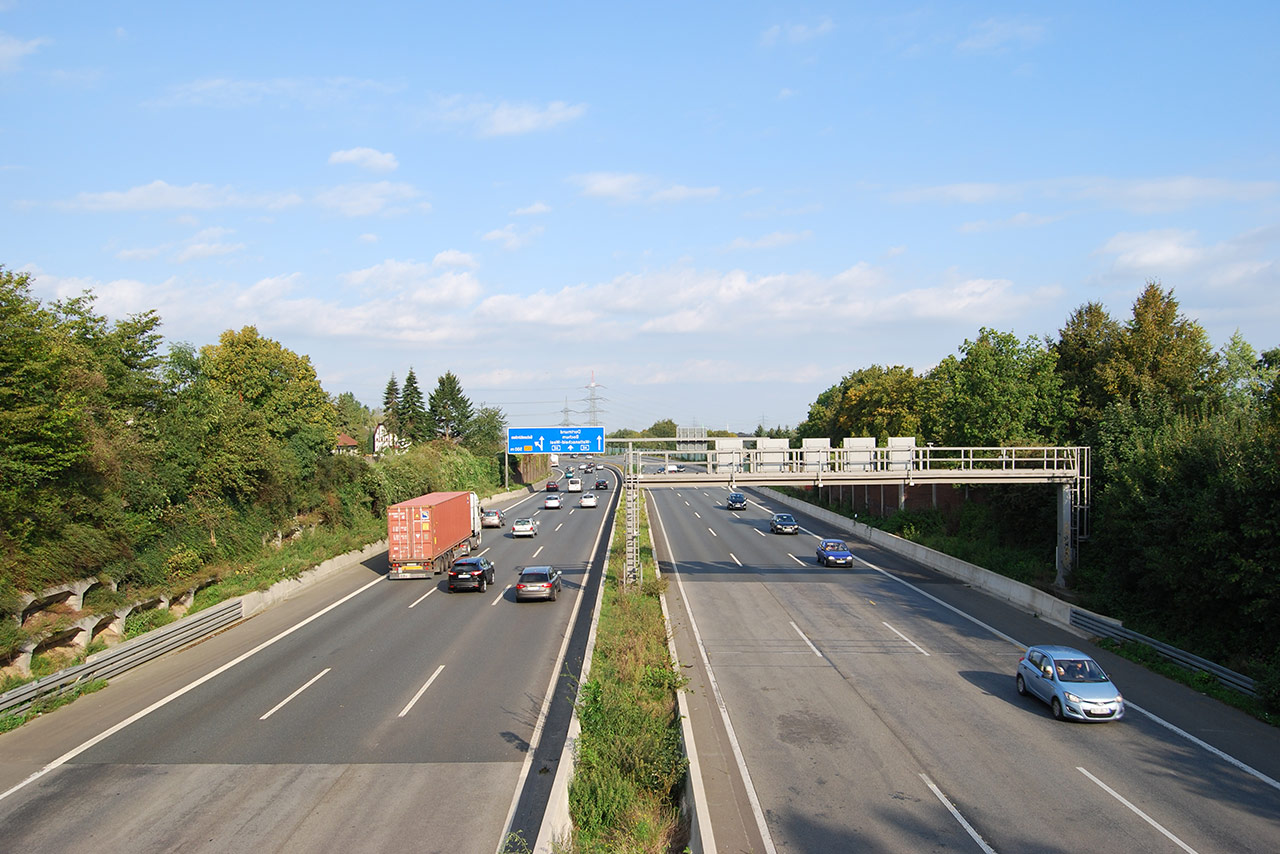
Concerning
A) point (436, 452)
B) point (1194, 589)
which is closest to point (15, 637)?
point (1194, 589)

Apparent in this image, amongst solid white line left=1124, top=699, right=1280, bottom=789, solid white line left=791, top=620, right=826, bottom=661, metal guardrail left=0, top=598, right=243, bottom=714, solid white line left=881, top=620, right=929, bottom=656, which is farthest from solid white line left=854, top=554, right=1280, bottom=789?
metal guardrail left=0, top=598, right=243, bottom=714

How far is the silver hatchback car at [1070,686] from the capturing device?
16.2m

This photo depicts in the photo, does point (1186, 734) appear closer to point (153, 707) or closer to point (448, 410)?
point (153, 707)

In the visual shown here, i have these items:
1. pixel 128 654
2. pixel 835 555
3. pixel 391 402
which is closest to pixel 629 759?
pixel 128 654

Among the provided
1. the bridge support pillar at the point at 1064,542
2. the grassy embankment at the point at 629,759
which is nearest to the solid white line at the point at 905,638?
the grassy embankment at the point at 629,759

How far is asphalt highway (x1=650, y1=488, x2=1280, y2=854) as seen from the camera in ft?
37.2

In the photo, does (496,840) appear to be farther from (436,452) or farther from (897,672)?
(436,452)

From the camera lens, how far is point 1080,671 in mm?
16891

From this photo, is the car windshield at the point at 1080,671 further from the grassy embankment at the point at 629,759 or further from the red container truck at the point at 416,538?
the red container truck at the point at 416,538

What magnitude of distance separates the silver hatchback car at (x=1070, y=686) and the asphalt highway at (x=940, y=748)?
1.08 feet

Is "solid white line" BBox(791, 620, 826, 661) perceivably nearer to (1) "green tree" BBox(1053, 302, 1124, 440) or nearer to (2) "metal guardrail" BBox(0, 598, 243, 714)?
(2) "metal guardrail" BBox(0, 598, 243, 714)

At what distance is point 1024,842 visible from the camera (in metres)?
10.9

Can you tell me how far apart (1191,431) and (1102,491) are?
5.05 meters

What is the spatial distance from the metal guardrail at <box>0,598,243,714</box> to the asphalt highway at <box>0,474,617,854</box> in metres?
0.45
